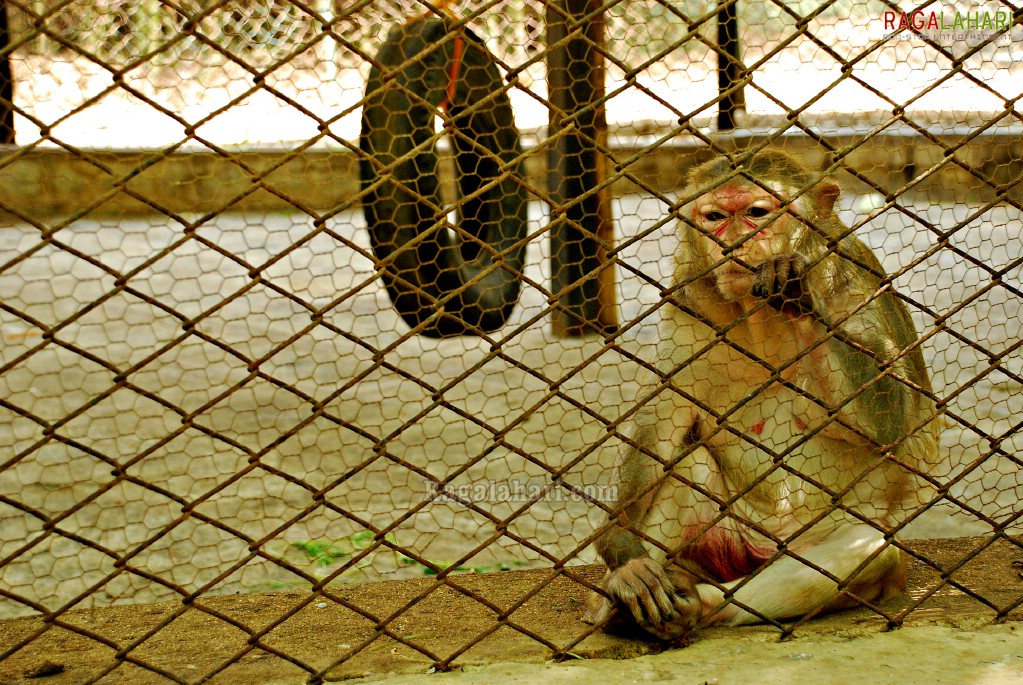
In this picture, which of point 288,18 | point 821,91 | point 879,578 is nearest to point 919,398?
point 879,578

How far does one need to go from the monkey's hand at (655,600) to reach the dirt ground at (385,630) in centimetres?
5

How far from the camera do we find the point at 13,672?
2459mm

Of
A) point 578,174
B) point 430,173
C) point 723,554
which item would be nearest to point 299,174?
point 430,173

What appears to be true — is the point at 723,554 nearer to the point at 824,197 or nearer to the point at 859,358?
the point at 859,358

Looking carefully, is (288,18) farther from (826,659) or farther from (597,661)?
(826,659)

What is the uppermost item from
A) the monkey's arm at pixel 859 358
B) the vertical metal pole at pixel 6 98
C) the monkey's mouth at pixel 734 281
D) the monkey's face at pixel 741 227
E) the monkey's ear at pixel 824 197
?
the vertical metal pole at pixel 6 98

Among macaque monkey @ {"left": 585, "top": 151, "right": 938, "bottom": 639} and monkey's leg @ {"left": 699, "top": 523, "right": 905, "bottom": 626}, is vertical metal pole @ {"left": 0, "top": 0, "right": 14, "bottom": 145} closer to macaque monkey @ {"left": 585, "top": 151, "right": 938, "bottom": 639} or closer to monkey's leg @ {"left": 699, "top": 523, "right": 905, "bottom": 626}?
macaque monkey @ {"left": 585, "top": 151, "right": 938, "bottom": 639}

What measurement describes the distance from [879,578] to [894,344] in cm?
61

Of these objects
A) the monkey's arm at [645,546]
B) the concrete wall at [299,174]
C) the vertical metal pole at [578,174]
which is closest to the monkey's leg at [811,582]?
the monkey's arm at [645,546]

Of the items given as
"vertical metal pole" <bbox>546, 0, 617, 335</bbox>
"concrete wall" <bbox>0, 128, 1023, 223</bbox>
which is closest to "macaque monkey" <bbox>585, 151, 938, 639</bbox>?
"concrete wall" <bbox>0, 128, 1023, 223</bbox>

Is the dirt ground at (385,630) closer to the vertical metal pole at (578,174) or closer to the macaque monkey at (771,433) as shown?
the macaque monkey at (771,433)

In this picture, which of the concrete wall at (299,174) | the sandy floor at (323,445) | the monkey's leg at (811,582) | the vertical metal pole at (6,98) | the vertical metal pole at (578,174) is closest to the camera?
the vertical metal pole at (6,98)

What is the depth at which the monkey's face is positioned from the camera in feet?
9.30

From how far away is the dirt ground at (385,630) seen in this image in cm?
243
